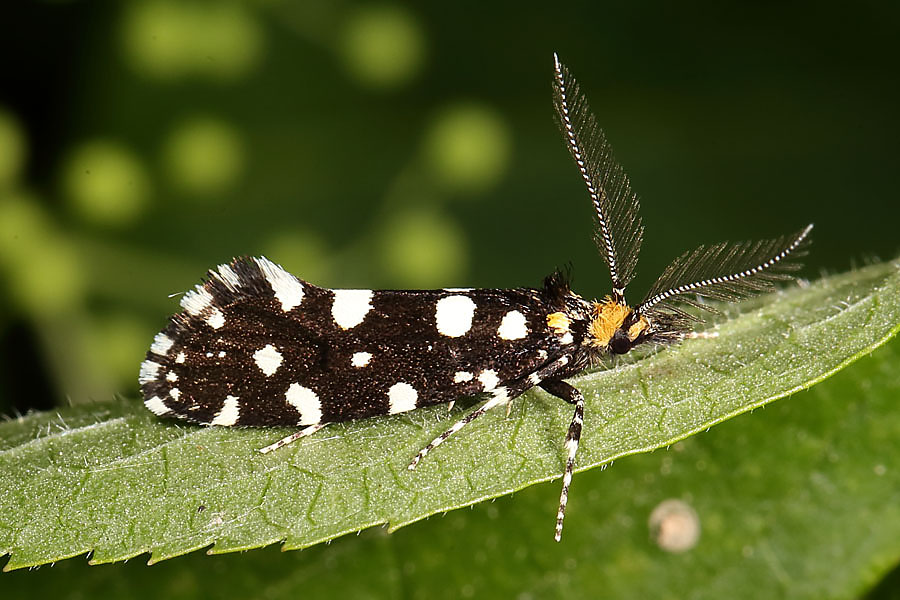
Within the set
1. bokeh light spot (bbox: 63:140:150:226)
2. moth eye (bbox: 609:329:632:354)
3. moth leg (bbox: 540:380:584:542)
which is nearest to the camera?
moth leg (bbox: 540:380:584:542)

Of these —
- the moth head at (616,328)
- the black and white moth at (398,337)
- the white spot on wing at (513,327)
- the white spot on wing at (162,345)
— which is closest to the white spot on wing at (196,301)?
the black and white moth at (398,337)

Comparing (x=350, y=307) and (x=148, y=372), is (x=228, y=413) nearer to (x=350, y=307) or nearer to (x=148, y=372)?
(x=148, y=372)

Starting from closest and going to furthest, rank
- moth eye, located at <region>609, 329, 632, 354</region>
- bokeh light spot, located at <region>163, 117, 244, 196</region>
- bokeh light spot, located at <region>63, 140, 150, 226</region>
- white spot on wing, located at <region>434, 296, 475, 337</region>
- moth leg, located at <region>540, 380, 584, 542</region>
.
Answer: moth leg, located at <region>540, 380, 584, 542</region> → white spot on wing, located at <region>434, 296, 475, 337</region> → moth eye, located at <region>609, 329, 632, 354</region> → bokeh light spot, located at <region>63, 140, 150, 226</region> → bokeh light spot, located at <region>163, 117, 244, 196</region>

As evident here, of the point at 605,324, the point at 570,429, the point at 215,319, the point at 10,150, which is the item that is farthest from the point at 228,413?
the point at 10,150

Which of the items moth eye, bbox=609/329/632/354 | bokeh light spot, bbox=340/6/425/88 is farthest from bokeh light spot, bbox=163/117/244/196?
moth eye, bbox=609/329/632/354

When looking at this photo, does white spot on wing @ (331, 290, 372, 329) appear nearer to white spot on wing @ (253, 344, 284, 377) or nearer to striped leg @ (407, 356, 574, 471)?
white spot on wing @ (253, 344, 284, 377)

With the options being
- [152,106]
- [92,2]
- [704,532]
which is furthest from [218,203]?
[704,532]
